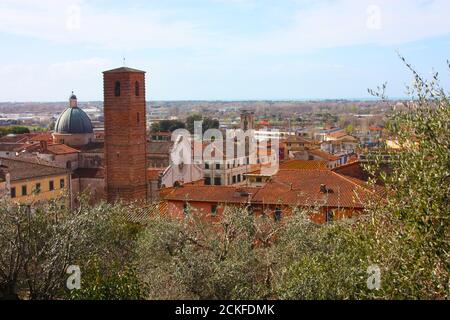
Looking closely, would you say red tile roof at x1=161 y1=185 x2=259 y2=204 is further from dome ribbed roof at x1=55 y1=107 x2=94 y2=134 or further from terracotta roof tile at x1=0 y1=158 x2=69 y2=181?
dome ribbed roof at x1=55 y1=107 x2=94 y2=134

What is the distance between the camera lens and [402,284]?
9773 mm

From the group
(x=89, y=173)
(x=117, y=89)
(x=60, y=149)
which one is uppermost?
(x=117, y=89)

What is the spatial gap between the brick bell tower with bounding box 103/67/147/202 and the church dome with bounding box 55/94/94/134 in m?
17.8

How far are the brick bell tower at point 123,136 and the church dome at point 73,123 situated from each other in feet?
58.3

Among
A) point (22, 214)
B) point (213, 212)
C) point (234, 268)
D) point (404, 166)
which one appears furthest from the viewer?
point (213, 212)

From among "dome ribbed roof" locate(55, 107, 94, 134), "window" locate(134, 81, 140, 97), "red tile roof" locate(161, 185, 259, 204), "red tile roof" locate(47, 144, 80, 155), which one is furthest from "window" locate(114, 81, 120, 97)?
"dome ribbed roof" locate(55, 107, 94, 134)

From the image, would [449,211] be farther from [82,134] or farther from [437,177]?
[82,134]

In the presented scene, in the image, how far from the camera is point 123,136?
136 feet

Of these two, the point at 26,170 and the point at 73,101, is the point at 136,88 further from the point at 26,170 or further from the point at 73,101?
the point at 73,101

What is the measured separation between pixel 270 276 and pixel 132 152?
2799 cm

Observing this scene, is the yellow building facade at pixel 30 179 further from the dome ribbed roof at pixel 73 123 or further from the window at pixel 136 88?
the dome ribbed roof at pixel 73 123

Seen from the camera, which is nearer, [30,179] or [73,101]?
[30,179]

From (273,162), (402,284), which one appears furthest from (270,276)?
(273,162)

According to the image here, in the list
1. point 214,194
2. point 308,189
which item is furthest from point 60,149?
point 308,189
